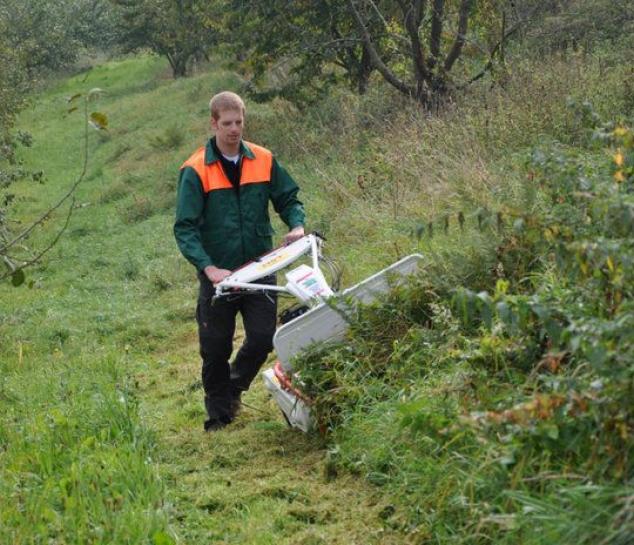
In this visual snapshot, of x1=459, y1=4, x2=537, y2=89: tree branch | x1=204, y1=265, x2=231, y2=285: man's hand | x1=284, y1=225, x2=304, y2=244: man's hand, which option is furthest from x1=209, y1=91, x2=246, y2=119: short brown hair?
x1=459, y1=4, x2=537, y2=89: tree branch

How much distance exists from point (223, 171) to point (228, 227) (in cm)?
34

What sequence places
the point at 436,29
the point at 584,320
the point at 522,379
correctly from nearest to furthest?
the point at 584,320, the point at 522,379, the point at 436,29

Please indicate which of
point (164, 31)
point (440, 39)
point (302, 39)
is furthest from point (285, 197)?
point (164, 31)

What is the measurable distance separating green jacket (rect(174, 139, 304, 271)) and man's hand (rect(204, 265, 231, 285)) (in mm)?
62

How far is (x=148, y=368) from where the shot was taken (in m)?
9.09

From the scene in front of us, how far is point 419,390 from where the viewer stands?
16.4 feet

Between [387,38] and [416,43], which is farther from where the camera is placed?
[387,38]

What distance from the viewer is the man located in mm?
6371

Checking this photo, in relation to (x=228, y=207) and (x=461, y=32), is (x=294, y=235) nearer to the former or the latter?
(x=228, y=207)

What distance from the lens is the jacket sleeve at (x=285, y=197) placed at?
671 cm

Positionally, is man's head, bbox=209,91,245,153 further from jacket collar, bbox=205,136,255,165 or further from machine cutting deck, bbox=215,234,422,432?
machine cutting deck, bbox=215,234,422,432

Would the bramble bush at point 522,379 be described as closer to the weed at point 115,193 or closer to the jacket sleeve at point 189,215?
the jacket sleeve at point 189,215

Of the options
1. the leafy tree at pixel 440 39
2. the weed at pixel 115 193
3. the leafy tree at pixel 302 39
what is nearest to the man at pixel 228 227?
the leafy tree at pixel 440 39

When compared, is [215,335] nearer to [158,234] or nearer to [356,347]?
[356,347]
